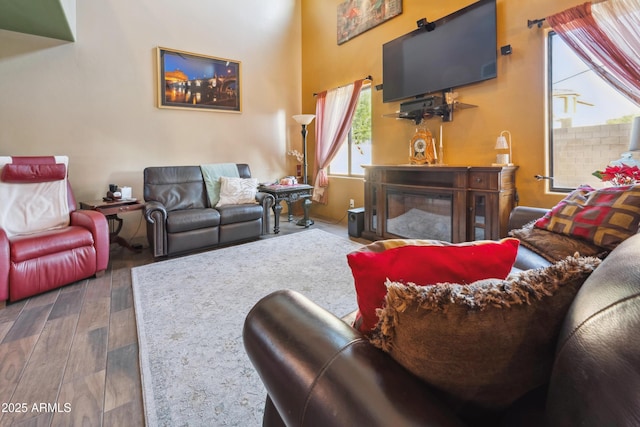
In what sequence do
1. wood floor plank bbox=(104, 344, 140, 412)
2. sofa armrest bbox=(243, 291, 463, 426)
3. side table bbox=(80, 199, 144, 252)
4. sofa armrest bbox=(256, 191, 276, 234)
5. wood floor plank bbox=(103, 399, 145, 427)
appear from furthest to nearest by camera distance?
1. sofa armrest bbox=(256, 191, 276, 234)
2. side table bbox=(80, 199, 144, 252)
3. wood floor plank bbox=(104, 344, 140, 412)
4. wood floor plank bbox=(103, 399, 145, 427)
5. sofa armrest bbox=(243, 291, 463, 426)

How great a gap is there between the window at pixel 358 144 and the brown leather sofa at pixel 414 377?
4.06m

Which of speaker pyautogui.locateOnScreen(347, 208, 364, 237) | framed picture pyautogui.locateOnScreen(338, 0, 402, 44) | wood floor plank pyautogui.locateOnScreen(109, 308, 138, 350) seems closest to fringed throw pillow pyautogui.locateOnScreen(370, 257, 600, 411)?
wood floor plank pyautogui.locateOnScreen(109, 308, 138, 350)

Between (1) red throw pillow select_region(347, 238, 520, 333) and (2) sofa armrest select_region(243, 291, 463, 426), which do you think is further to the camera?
(1) red throw pillow select_region(347, 238, 520, 333)

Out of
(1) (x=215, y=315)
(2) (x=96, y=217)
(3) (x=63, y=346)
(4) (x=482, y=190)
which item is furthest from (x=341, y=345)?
(2) (x=96, y=217)

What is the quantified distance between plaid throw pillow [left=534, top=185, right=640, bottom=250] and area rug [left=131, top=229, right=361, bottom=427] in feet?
4.49

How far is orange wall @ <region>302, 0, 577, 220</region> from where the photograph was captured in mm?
2707

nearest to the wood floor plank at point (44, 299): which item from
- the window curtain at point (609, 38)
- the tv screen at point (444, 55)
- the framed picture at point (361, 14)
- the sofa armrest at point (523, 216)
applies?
the sofa armrest at point (523, 216)

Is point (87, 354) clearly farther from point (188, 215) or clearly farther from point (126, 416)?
point (188, 215)

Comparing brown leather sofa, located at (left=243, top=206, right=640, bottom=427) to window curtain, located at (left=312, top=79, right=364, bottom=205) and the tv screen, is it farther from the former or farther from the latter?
window curtain, located at (left=312, top=79, right=364, bottom=205)

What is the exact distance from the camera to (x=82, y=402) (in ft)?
4.42

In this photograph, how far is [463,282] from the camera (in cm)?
71

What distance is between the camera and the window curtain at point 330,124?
4574 millimetres

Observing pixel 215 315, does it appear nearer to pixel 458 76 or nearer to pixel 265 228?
pixel 265 228

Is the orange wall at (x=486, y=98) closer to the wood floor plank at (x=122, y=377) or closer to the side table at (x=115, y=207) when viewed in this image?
the side table at (x=115, y=207)
